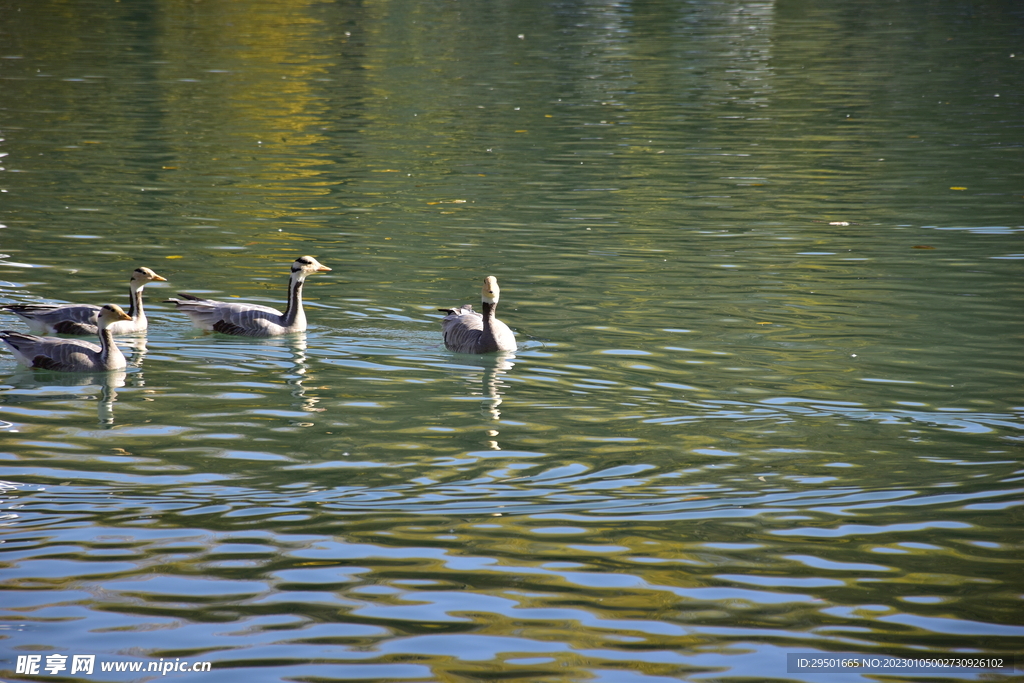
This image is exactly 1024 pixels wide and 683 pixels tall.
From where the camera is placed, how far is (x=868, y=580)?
24.7 feet

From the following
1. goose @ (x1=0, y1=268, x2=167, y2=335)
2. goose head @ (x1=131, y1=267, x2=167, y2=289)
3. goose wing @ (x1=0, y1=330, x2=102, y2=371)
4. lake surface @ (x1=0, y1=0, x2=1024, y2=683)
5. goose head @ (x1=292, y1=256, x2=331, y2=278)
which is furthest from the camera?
goose head @ (x1=292, y1=256, x2=331, y2=278)

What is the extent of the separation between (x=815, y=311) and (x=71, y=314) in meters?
7.87

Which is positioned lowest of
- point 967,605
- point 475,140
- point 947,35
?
point 967,605

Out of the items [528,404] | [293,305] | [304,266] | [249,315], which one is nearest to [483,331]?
[528,404]

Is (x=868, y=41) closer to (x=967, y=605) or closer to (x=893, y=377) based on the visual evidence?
Result: (x=893, y=377)

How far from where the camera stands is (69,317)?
1355cm

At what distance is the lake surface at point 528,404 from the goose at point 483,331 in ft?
0.69

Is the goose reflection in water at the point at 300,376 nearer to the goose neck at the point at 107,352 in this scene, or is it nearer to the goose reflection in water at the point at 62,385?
the goose reflection in water at the point at 62,385

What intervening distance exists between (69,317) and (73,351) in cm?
130

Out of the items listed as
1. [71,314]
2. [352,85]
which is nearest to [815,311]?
[71,314]

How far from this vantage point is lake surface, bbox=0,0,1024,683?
7.02 meters

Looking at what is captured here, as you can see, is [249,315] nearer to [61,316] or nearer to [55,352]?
[61,316]

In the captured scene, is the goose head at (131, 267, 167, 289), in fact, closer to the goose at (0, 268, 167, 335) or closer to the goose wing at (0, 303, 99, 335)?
the goose at (0, 268, 167, 335)

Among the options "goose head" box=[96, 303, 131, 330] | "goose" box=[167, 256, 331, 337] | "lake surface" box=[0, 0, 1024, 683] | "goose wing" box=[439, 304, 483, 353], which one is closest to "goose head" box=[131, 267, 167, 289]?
"goose" box=[167, 256, 331, 337]
